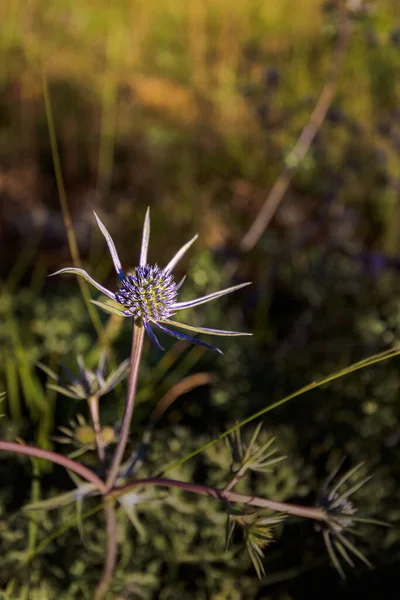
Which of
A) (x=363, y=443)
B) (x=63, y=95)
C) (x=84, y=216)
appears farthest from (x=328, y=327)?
(x=63, y=95)

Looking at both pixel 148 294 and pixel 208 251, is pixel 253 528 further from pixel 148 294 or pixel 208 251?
pixel 208 251

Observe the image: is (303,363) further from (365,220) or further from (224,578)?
(365,220)

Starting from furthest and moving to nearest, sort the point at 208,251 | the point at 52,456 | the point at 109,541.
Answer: the point at 208,251 → the point at 109,541 → the point at 52,456

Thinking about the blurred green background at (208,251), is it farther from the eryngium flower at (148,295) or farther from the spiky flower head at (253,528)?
the spiky flower head at (253,528)

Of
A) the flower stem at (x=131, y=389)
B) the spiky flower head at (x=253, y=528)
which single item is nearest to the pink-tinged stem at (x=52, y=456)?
the flower stem at (x=131, y=389)

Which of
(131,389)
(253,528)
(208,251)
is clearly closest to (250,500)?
(253,528)

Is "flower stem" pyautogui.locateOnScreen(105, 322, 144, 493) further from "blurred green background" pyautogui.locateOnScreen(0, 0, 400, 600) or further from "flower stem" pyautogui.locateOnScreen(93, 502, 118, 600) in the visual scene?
"blurred green background" pyautogui.locateOnScreen(0, 0, 400, 600)

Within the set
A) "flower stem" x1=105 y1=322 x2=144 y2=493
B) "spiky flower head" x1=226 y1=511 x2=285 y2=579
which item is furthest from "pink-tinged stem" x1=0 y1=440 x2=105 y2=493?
"spiky flower head" x1=226 y1=511 x2=285 y2=579
